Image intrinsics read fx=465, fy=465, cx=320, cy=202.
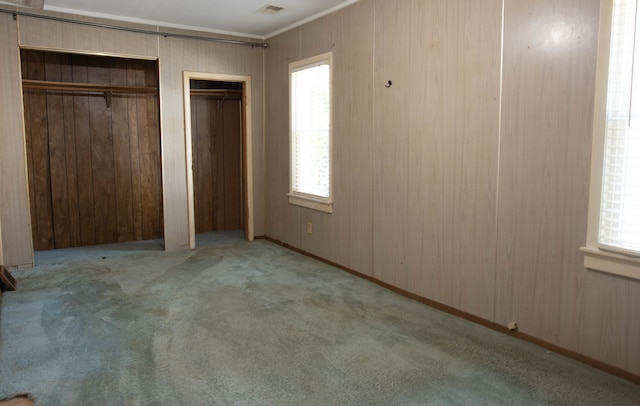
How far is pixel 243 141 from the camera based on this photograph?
6.39 meters

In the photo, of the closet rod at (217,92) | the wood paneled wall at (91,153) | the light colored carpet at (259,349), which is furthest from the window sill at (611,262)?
the wood paneled wall at (91,153)

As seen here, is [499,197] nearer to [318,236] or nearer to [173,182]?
[318,236]

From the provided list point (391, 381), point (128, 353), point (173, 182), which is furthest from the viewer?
point (173, 182)

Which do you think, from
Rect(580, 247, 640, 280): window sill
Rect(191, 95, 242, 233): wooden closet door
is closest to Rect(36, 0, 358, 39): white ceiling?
Rect(191, 95, 242, 233): wooden closet door

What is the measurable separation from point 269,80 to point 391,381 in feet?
14.4

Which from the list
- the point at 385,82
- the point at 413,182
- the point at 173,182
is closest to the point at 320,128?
the point at 385,82

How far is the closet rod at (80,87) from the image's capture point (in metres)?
5.23

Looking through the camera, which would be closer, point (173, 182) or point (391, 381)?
point (391, 381)

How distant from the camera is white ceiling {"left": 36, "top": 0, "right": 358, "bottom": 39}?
15.0ft

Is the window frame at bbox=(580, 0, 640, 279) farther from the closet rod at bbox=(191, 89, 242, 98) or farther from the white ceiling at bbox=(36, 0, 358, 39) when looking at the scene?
the closet rod at bbox=(191, 89, 242, 98)

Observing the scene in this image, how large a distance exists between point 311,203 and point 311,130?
2.65ft

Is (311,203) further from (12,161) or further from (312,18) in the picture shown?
(12,161)

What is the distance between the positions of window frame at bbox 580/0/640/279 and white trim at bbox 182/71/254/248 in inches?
168

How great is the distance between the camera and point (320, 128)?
4980 mm
